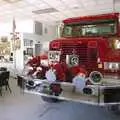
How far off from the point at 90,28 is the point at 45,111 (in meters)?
2.05

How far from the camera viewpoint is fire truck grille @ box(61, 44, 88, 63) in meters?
3.83

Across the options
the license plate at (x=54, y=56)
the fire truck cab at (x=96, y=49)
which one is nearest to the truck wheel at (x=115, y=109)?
the fire truck cab at (x=96, y=49)

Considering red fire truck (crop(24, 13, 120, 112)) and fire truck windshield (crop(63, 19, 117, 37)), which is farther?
fire truck windshield (crop(63, 19, 117, 37))

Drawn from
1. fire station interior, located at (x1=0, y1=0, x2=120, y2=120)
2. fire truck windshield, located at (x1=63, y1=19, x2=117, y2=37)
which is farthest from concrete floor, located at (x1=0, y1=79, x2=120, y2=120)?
fire truck windshield, located at (x1=63, y1=19, x2=117, y2=37)

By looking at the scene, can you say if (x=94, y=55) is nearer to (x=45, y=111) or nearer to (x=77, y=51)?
(x=77, y=51)

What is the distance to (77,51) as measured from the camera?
3891mm

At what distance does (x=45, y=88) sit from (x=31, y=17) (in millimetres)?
8513

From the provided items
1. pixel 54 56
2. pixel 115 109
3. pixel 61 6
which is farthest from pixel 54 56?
pixel 61 6

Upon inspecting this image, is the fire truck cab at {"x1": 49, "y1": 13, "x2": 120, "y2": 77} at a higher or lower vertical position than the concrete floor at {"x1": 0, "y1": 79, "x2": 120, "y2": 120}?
higher

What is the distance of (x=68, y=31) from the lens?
489 centimetres

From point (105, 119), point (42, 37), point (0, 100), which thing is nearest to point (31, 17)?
point (42, 37)

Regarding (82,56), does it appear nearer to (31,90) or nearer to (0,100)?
(31,90)

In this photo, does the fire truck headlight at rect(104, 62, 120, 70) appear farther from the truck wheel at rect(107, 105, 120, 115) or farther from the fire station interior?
the truck wheel at rect(107, 105, 120, 115)

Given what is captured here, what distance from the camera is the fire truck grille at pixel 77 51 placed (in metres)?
3.83
